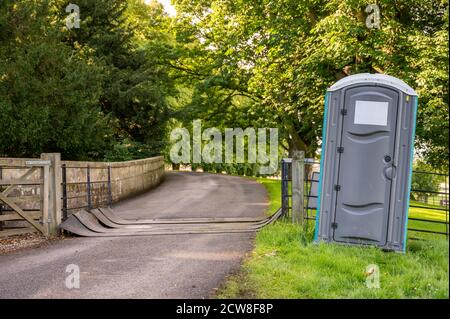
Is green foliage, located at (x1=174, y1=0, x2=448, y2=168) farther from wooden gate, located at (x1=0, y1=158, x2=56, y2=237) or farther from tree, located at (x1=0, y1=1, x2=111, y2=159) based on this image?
wooden gate, located at (x1=0, y1=158, x2=56, y2=237)

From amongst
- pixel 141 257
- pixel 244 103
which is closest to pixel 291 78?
pixel 141 257

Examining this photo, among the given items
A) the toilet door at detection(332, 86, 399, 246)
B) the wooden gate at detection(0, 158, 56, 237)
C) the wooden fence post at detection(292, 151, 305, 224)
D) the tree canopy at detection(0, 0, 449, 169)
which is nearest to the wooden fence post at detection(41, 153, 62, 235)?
the wooden gate at detection(0, 158, 56, 237)

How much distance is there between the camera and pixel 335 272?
5812 mm

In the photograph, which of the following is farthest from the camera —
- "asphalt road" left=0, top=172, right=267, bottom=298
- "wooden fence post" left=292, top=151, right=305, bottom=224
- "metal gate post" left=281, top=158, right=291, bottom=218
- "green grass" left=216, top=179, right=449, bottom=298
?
"metal gate post" left=281, top=158, right=291, bottom=218

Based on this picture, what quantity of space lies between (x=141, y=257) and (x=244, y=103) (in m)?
27.7

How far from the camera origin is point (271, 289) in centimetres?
541

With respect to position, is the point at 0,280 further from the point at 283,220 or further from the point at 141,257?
the point at 283,220

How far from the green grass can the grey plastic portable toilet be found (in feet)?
1.30

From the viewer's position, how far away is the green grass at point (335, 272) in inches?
203

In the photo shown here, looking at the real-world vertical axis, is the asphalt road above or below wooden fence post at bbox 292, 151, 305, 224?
below

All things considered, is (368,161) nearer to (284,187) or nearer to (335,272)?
(335,272)

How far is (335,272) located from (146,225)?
21.6ft

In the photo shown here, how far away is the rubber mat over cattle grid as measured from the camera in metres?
10.1

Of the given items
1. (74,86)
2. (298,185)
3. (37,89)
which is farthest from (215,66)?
(298,185)
